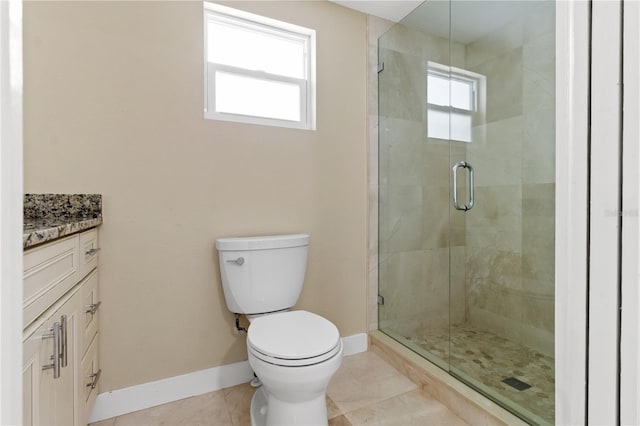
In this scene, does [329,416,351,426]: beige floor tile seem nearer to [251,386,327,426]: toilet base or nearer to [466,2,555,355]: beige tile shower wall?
[251,386,327,426]: toilet base

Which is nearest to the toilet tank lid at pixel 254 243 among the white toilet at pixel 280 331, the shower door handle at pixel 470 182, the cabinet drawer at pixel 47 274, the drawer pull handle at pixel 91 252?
the white toilet at pixel 280 331

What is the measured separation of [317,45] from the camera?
192cm

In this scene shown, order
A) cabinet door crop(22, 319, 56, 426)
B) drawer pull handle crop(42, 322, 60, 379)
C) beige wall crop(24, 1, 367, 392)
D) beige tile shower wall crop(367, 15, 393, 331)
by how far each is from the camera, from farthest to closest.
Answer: beige tile shower wall crop(367, 15, 393, 331) → beige wall crop(24, 1, 367, 392) → drawer pull handle crop(42, 322, 60, 379) → cabinet door crop(22, 319, 56, 426)

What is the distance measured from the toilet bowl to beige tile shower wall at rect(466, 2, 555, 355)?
114 cm

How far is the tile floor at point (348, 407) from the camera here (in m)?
1.44

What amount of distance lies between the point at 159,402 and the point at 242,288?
658 millimetres

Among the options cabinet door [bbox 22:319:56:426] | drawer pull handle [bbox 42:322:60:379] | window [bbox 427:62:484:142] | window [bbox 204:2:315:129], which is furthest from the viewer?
window [bbox 427:62:484:142]

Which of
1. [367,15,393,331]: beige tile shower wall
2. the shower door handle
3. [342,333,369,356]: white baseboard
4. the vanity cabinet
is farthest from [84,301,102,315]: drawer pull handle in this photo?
the shower door handle

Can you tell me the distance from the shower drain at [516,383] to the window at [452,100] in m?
1.29

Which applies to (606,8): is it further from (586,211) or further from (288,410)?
(288,410)

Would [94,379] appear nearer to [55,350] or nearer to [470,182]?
[55,350]

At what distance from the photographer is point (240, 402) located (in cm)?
158

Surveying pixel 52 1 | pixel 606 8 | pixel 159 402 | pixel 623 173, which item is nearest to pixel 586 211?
pixel 623 173

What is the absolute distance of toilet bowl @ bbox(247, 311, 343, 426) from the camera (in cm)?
115
